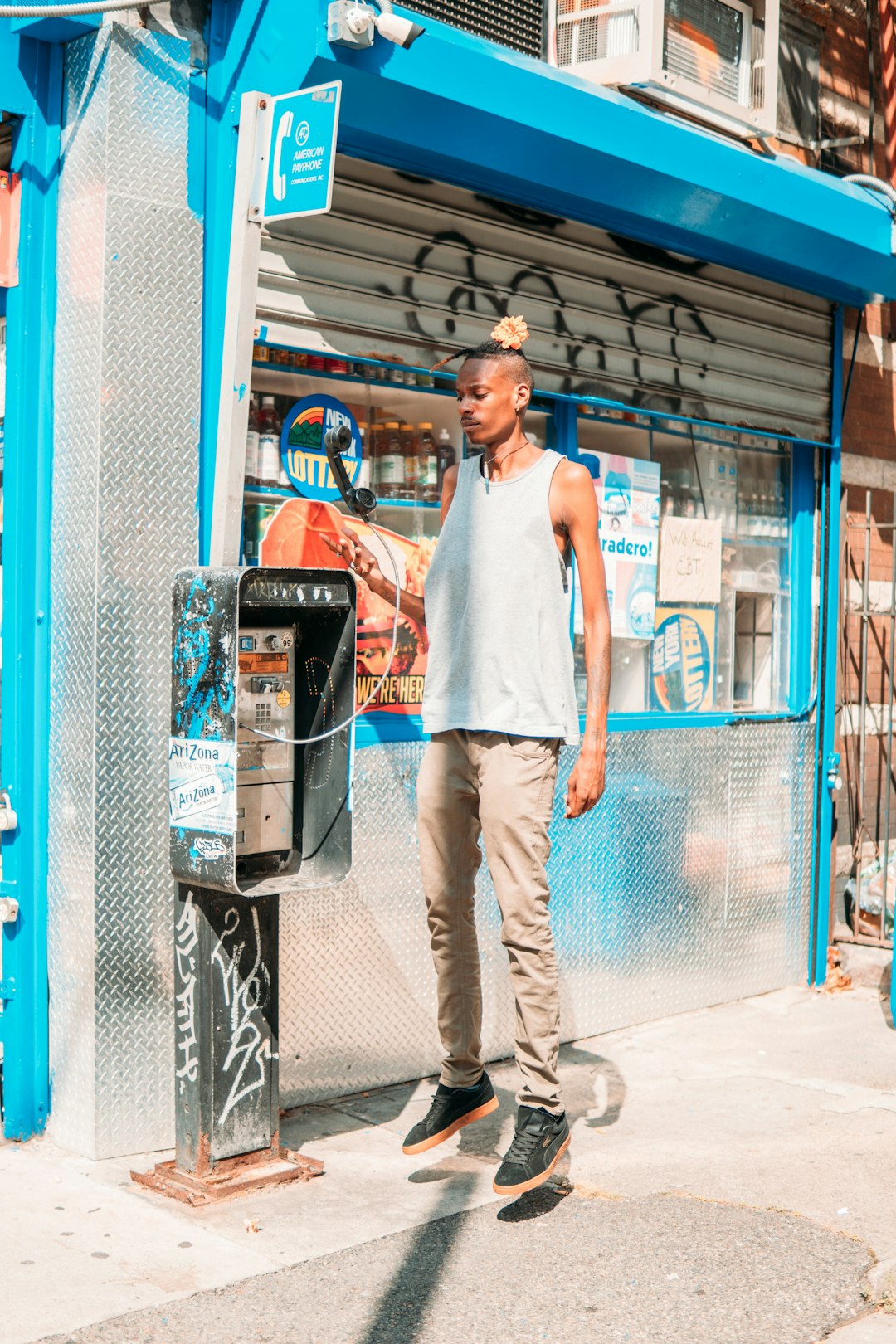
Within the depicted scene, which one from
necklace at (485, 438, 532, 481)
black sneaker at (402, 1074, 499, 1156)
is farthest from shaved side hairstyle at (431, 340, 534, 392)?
black sneaker at (402, 1074, 499, 1156)

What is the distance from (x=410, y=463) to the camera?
553 centimetres

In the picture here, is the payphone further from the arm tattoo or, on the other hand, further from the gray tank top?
the arm tattoo

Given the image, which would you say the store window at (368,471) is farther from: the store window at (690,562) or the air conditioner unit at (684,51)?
the air conditioner unit at (684,51)

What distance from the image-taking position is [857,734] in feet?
25.6

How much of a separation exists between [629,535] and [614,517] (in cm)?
12

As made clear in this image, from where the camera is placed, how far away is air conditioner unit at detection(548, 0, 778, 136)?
598 cm

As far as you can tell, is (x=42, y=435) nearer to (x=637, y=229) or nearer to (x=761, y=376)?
(x=637, y=229)

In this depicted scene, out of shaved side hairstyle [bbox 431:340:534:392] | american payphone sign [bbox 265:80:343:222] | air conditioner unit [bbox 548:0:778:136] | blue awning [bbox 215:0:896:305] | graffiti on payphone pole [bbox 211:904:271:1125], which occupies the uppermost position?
air conditioner unit [bbox 548:0:778:136]

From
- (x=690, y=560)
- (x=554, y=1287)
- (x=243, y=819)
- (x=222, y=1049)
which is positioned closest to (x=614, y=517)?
(x=690, y=560)

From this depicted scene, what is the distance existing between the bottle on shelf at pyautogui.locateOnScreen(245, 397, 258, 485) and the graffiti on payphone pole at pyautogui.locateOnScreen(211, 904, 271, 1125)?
1534 millimetres

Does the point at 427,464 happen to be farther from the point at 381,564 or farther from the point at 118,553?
the point at 118,553

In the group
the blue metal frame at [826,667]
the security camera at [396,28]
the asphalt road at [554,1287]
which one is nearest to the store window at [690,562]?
the blue metal frame at [826,667]

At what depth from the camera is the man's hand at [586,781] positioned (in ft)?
13.4

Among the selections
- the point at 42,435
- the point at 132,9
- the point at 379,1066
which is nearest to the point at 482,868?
the point at 379,1066
